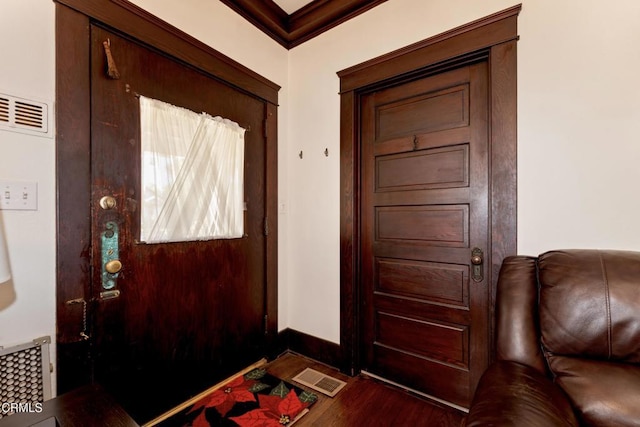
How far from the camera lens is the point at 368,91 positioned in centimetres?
202

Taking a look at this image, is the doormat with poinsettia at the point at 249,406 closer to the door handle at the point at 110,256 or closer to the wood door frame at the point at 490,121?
the wood door frame at the point at 490,121

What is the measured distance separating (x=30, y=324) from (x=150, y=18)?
1564mm

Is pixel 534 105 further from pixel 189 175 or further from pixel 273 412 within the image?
pixel 273 412

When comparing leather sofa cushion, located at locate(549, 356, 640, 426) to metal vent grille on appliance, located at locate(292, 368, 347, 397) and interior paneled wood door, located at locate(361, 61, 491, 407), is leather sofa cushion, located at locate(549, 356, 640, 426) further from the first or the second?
metal vent grille on appliance, located at locate(292, 368, 347, 397)

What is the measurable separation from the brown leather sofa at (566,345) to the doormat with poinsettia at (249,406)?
1.13 m

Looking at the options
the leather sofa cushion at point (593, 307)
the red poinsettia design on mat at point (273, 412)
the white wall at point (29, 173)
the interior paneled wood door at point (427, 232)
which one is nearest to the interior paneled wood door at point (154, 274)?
the white wall at point (29, 173)

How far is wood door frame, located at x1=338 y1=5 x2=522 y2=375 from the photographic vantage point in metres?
1.50

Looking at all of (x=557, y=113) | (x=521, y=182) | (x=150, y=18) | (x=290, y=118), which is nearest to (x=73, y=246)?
(x=150, y=18)

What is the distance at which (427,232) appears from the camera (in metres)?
1.79

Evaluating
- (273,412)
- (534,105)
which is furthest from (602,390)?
(273,412)

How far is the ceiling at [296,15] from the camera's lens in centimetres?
198

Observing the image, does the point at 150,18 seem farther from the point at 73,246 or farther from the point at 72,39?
the point at 73,246

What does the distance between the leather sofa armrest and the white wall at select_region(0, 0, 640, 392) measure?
0.73 m

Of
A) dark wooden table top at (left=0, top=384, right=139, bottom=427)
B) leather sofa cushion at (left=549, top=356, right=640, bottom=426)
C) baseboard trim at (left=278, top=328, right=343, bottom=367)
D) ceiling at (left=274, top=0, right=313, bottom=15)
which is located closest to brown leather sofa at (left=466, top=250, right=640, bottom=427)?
leather sofa cushion at (left=549, top=356, right=640, bottom=426)
